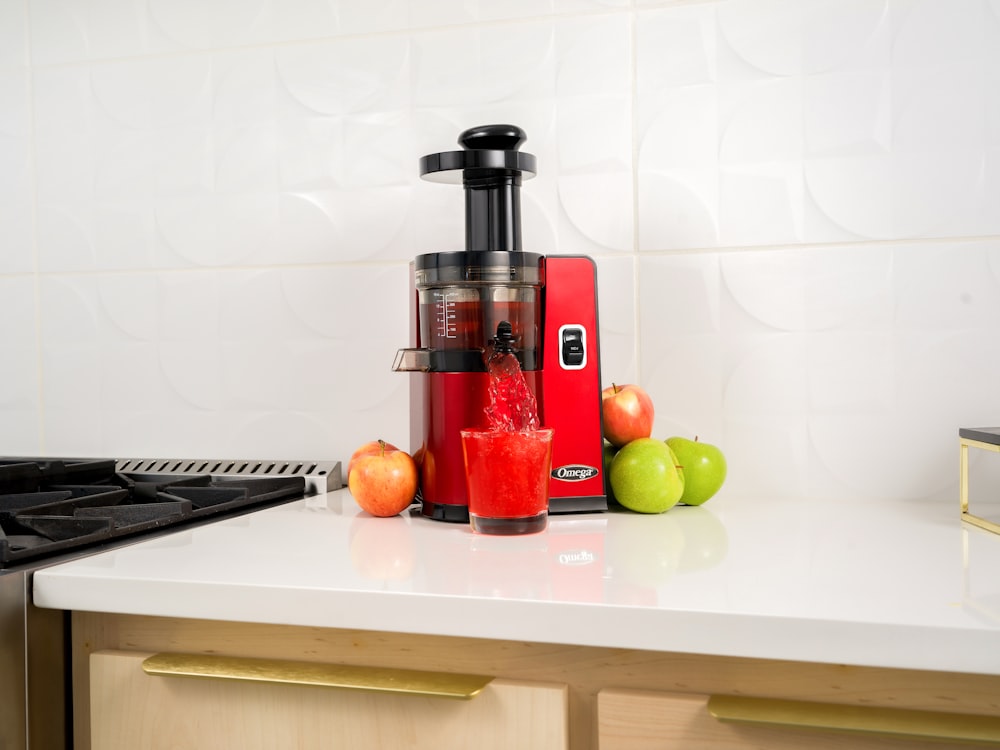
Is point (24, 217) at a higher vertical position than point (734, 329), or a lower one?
higher

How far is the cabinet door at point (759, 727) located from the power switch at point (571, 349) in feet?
1.50

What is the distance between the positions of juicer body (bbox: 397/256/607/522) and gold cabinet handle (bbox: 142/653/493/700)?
11.7 inches

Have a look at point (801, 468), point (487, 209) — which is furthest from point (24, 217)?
point (801, 468)

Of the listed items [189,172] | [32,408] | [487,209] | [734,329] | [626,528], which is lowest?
[626,528]

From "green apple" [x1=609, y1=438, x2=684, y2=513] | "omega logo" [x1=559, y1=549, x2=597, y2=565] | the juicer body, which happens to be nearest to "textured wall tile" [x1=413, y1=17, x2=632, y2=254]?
the juicer body

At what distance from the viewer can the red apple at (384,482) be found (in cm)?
108

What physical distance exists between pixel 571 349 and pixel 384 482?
28 cm

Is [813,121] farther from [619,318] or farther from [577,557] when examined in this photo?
[577,557]

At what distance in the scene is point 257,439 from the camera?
1.48 metres

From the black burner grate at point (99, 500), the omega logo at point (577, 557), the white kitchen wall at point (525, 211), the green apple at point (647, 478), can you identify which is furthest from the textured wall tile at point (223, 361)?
the omega logo at point (577, 557)

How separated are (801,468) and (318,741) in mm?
772

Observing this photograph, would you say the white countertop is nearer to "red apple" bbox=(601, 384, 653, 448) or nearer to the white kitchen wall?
"red apple" bbox=(601, 384, 653, 448)

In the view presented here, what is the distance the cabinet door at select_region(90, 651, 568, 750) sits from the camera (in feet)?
2.42

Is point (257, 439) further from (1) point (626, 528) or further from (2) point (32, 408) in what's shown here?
(1) point (626, 528)
